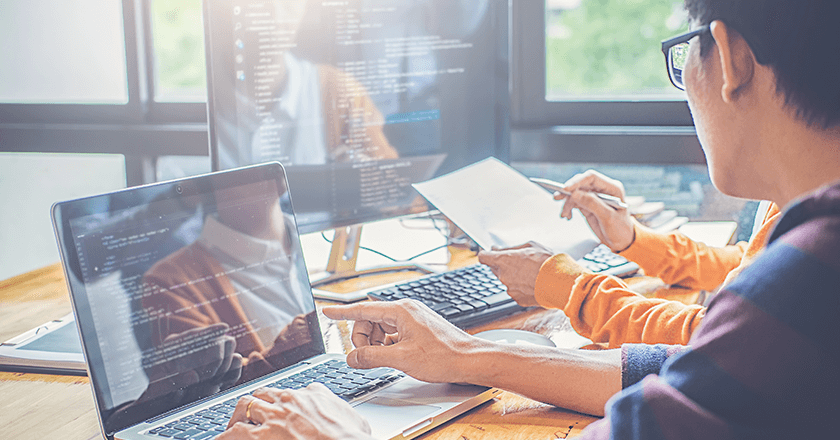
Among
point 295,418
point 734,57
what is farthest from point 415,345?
point 734,57

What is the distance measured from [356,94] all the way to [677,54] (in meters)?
0.62

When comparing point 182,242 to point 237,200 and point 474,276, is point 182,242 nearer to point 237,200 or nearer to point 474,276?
point 237,200

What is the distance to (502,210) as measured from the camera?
1.29 meters

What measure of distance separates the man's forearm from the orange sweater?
0.51 feet

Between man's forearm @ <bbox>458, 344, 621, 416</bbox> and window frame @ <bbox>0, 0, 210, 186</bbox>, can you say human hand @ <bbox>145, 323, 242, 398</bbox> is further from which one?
window frame @ <bbox>0, 0, 210, 186</bbox>

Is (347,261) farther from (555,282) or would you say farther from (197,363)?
(197,363)

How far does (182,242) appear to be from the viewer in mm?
838

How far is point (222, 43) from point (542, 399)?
26.7 inches

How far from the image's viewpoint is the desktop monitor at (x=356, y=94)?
114 centimetres

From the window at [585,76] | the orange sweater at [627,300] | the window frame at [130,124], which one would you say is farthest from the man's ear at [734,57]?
the window frame at [130,124]

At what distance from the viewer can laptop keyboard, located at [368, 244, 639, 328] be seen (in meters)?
1.09

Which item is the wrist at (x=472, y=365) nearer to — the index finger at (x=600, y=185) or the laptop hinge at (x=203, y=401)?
the laptop hinge at (x=203, y=401)

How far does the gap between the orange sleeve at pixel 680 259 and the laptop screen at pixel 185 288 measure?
0.63m

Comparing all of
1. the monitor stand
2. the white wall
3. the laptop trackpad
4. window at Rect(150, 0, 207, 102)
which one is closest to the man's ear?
the laptop trackpad
